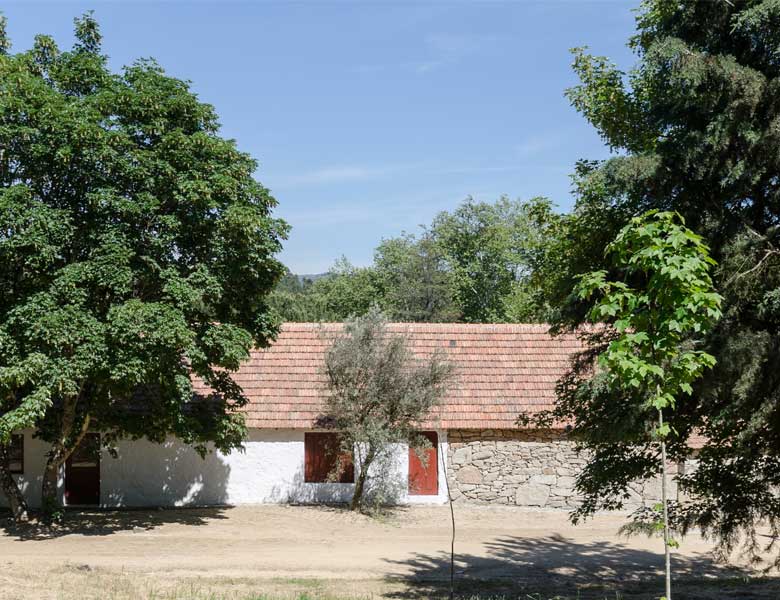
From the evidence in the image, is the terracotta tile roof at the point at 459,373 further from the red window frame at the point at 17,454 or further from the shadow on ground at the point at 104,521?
the red window frame at the point at 17,454

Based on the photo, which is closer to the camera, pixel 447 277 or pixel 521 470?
pixel 521 470

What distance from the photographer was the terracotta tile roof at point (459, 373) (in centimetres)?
1989

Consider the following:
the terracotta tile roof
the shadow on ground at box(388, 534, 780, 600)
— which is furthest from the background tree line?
the shadow on ground at box(388, 534, 780, 600)

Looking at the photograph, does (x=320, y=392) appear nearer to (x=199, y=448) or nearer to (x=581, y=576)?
(x=199, y=448)

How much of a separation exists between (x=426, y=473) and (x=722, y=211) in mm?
12204

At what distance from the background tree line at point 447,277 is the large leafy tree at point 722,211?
36781 millimetres

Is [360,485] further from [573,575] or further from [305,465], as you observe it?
[573,575]

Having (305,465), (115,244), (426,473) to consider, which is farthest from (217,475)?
(115,244)

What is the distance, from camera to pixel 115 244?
14.9 metres

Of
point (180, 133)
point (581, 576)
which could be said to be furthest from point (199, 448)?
point (581, 576)

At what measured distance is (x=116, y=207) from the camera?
1474 cm

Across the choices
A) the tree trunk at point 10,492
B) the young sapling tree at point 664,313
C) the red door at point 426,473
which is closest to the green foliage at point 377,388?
the red door at point 426,473

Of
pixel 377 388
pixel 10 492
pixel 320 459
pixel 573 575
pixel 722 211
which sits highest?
pixel 722 211

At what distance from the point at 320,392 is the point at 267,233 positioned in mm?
5133
